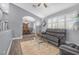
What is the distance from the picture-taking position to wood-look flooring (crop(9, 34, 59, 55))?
2.09 m

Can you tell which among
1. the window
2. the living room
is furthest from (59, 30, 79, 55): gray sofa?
the window

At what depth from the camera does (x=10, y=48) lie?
6.70 feet

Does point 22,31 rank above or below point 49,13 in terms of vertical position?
below

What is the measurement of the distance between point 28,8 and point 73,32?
0.93m

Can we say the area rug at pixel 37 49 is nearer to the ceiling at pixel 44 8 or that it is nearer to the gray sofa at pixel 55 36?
the gray sofa at pixel 55 36

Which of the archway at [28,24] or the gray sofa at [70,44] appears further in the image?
the archway at [28,24]

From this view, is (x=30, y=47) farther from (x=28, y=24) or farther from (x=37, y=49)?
(x=28, y=24)

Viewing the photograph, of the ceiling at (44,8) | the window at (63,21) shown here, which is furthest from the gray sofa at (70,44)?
the ceiling at (44,8)

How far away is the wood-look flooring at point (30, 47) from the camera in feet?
6.85

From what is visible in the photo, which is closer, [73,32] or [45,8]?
[73,32]

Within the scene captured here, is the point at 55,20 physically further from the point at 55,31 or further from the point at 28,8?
the point at 28,8

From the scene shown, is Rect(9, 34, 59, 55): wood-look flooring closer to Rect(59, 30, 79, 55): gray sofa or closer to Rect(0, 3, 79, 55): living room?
Rect(0, 3, 79, 55): living room
